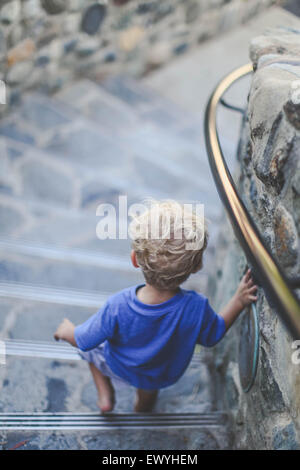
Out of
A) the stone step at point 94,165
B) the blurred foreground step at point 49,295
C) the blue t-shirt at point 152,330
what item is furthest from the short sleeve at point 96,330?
the stone step at point 94,165

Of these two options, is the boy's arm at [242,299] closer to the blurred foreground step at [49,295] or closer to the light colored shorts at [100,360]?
the light colored shorts at [100,360]

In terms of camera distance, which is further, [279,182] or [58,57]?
[58,57]

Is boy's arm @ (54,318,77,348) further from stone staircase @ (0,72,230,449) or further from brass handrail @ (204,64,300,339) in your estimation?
brass handrail @ (204,64,300,339)

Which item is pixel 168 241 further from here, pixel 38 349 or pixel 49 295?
pixel 49 295

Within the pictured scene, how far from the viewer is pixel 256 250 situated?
104 cm

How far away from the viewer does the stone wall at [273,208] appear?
1022mm

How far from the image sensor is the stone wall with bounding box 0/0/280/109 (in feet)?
10.9

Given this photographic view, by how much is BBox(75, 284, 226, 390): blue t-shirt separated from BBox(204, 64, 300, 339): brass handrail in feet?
1.08

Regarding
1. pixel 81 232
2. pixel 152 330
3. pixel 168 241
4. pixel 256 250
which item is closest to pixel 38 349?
pixel 152 330

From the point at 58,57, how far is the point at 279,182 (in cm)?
321

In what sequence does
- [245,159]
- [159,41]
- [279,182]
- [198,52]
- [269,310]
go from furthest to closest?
[198,52], [159,41], [245,159], [269,310], [279,182]

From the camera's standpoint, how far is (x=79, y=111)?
12.8 feet
